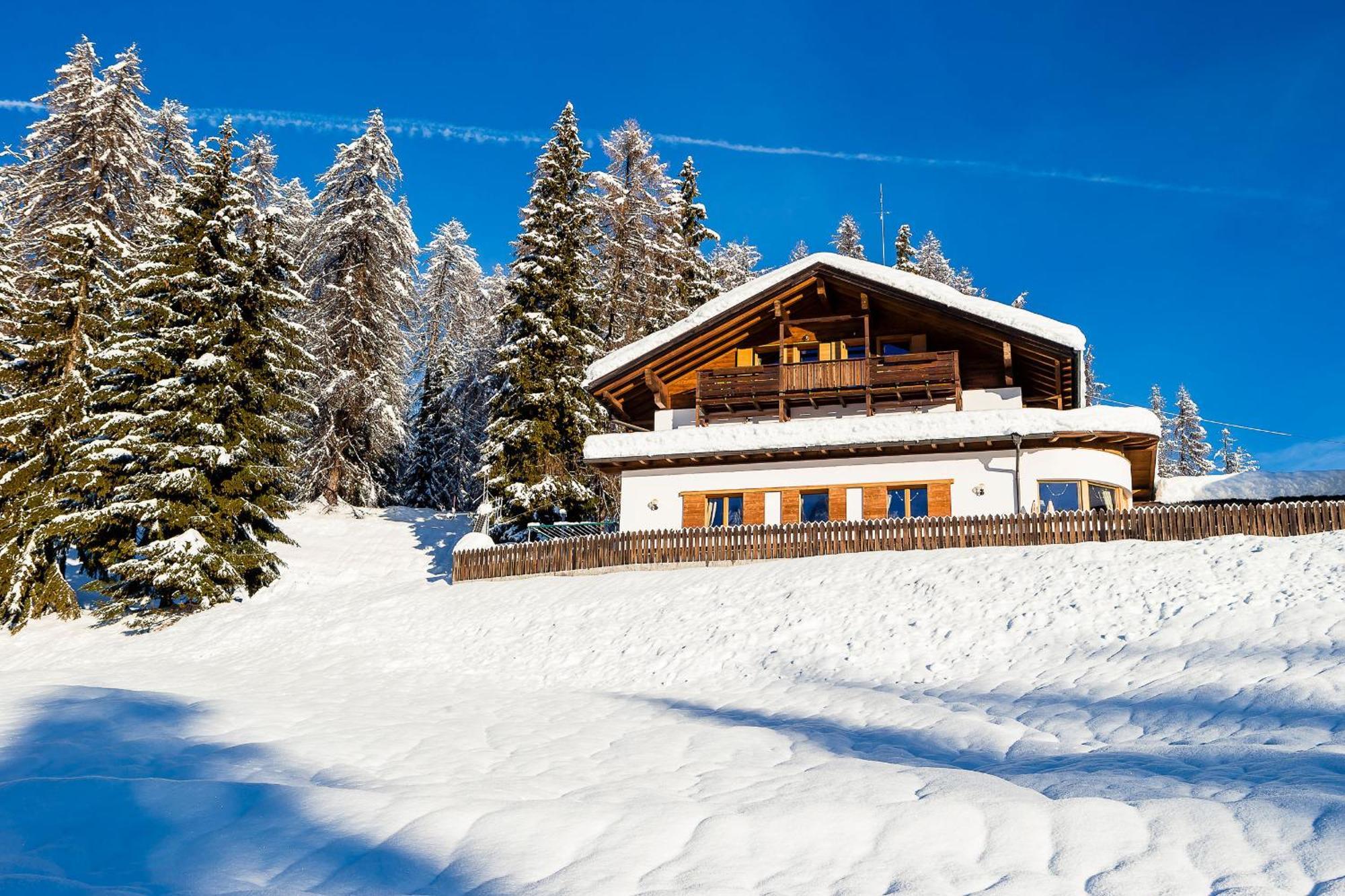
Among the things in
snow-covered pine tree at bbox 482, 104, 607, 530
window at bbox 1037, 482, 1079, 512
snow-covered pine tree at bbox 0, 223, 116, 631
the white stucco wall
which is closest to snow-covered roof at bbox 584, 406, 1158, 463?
the white stucco wall

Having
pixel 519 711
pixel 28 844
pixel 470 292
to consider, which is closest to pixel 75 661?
pixel 519 711

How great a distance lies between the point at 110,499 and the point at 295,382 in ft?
21.5

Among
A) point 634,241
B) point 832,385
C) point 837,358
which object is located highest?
point 634,241

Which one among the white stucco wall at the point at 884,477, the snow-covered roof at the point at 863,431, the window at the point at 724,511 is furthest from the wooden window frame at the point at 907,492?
the window at the point at 724,511

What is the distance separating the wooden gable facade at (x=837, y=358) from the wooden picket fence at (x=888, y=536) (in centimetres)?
540

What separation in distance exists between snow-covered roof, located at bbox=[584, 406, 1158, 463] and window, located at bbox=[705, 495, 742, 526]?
1502mm

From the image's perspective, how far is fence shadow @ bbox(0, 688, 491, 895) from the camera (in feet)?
14.1

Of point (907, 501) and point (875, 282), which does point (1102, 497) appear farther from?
point (875, 282)

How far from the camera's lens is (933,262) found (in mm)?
56188

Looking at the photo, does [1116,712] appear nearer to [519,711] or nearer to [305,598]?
[519,711]

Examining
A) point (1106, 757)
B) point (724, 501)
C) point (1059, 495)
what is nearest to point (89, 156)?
point (724, 501)

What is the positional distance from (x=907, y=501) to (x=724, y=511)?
501 cm

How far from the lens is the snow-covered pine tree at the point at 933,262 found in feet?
180

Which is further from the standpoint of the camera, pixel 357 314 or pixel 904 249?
pixel 904 249
